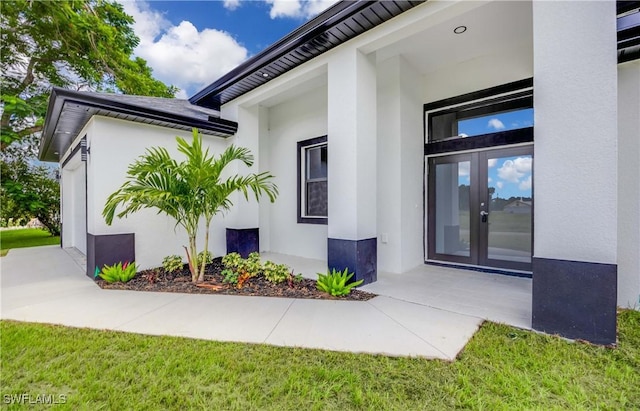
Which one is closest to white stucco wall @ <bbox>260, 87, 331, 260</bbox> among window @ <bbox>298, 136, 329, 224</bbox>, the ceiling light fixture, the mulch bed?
window @ <bbox>298, 136, 329, 224</bbox>

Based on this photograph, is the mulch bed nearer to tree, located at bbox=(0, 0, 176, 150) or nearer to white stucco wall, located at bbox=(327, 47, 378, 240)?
white stucco wall, located at bbox=(327, 47, 378, 240)

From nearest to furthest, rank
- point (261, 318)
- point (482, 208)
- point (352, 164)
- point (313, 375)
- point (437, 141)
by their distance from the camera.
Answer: point (313, 375) → point (261, 318) → point (352, 164) → point (482, 208) → point (437, 141)

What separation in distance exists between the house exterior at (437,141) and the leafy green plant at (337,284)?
0.81 ft

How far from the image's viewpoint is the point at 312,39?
456 cm

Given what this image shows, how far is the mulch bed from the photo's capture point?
171 inches

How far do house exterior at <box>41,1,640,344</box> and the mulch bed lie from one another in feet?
1.87

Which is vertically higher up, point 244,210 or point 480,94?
point 480,94

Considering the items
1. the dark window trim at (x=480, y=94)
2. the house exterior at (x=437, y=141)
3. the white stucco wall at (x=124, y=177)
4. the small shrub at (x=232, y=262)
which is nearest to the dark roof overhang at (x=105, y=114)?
the house exterior at (x=437, y=141)

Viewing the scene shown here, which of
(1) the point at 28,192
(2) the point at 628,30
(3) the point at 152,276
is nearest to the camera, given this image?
(2) the point at 628,30

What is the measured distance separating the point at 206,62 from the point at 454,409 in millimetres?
16034

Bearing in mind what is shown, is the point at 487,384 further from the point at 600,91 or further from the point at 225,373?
the point at 600,91

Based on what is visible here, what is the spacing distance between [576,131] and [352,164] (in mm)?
2681

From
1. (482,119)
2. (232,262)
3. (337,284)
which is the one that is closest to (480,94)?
(482,119)

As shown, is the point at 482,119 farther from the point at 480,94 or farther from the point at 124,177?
the point at 124,177
